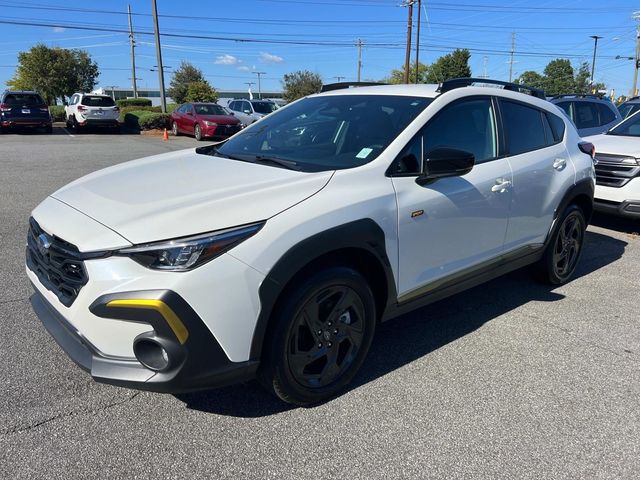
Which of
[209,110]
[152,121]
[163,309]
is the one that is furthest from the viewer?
[152,121]

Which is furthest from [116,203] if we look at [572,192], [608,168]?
[608,168]

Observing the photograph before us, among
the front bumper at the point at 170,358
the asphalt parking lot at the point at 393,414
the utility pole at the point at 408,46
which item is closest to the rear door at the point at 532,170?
the asphalt parking lot at the point at 393,414

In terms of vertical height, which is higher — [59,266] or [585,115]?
[585,115]

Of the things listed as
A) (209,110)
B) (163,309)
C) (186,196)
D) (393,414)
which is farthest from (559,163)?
(209,110)

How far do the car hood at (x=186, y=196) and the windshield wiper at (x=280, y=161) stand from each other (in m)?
0.08

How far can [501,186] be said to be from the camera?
3768 millimetres

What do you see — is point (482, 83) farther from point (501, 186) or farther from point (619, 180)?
point (619, 180)

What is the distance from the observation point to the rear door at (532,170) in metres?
4.00

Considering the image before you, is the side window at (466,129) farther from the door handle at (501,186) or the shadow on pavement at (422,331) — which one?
the shadow on pavement at (422,331)

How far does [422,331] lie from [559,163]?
198cm

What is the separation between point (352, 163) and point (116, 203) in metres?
1.37

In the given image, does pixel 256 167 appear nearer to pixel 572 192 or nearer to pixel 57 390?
pixel 57 390

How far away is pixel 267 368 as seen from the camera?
2.63 metres

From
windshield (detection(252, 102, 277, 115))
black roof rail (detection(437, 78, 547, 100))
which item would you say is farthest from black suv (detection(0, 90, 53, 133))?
black roof rail (detection(437, 78, 547, 100))
